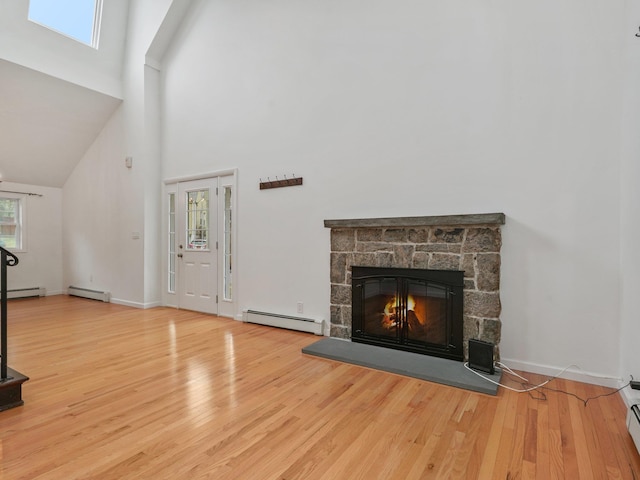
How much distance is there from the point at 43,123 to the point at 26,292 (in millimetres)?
3388

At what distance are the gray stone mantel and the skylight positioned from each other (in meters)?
5.30

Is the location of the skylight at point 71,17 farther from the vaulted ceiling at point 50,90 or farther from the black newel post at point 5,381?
the black newel post at point 5,381

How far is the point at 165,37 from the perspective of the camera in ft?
18.2

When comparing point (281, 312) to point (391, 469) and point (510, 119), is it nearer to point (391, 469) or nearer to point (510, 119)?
point (391, 469)

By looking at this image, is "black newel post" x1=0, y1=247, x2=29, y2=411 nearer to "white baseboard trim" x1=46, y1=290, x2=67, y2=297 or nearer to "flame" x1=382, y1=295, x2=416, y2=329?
"flame" x1=382, y1=295, x2=416, y2=329

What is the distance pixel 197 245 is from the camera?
5.43 metres

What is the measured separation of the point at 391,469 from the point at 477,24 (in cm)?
361

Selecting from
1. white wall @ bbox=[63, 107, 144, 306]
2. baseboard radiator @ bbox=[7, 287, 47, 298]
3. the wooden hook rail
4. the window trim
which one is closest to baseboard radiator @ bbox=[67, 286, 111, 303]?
white wall @ bbox=[63, 107, 144, 306]

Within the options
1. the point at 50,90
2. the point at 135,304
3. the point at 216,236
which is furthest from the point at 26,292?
the point at 216,236

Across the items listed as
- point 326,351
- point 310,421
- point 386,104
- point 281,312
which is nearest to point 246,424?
point 310,421

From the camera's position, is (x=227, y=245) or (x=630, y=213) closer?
(x=630, y=213)

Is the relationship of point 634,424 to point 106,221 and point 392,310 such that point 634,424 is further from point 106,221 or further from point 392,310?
point 106,221

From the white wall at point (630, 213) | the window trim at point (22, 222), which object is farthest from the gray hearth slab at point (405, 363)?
the window trim at point (22, 222)

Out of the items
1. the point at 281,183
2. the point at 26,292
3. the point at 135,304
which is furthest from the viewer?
the point at 26,292
